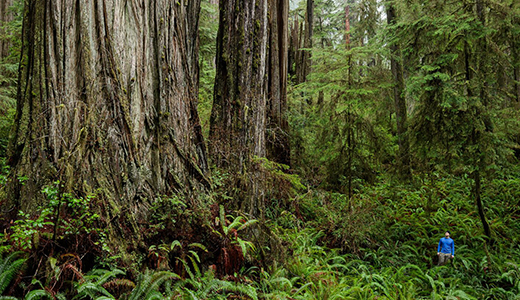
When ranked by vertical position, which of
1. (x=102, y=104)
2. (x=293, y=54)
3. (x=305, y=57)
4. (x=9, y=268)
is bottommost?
(x=9, y=268)

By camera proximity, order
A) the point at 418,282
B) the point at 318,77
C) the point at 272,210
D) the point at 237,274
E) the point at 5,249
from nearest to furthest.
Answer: the point at 5,249
the point at 237,274
the point at 418,282
the point at 272,210
the point at 318,77

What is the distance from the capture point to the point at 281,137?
25.0 feet

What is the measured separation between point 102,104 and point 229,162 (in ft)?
6.97

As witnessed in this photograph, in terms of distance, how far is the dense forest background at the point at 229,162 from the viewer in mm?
2939

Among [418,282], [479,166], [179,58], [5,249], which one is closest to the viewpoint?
[5,249]

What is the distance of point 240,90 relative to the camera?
5230mm

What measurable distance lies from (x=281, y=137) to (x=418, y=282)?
13.7 ft

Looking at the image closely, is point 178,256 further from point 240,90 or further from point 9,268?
point 240,90

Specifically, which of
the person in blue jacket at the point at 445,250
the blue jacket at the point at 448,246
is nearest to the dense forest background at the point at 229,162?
the person in blue jacket at the point at 445,250

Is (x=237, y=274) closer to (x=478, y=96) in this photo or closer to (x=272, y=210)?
(x=272, y=210)

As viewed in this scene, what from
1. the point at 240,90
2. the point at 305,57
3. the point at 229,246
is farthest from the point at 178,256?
the point at 305,57

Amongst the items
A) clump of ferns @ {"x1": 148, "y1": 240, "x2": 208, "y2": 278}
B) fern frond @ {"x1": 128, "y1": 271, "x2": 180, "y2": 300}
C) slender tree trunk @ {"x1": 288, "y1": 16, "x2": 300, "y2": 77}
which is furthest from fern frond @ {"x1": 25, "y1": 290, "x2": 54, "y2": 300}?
slender tree trunk @ {"x1": 288, "y1": 16, "x2": 300, "y2": 77}

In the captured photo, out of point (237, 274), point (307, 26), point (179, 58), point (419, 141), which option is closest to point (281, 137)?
point (419, 141)

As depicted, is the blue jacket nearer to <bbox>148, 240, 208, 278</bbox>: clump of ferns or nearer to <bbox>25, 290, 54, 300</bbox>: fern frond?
<bbox>148, 240, 208, 278</bbox>: clump of ferns
